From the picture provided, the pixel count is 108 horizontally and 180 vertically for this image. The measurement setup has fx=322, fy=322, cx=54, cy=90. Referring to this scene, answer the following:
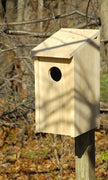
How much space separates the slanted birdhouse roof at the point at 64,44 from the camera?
270cm

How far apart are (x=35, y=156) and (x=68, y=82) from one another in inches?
145

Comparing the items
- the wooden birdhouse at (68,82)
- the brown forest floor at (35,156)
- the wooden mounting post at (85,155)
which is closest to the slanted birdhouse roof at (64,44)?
the wooden birdhouse at (68,82)

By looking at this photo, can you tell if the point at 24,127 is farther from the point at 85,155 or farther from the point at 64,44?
the point at 64,44

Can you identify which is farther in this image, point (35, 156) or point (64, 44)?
point (35, 156)

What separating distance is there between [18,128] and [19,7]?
8.18 feet

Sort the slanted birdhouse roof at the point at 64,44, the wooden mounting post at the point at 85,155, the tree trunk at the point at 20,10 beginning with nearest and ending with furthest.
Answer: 1. the slanted birdhouse roof at the point at 64,44
2. the wooden mounting post at the point at 85,155
3. the tree trunk at the point at 20,10

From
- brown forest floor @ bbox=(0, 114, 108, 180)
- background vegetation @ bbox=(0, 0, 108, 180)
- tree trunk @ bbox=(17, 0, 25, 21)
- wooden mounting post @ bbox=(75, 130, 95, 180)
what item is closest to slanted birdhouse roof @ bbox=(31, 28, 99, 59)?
wooden mounting post @ bbox=(75, 130, 95, 180)

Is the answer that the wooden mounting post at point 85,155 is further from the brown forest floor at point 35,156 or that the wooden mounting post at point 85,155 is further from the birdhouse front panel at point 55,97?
the brown forest floor at point 35,156

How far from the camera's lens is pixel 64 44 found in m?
2.82

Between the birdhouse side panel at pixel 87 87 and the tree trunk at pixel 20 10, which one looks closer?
the birdhouse side panel at pixel 87 87

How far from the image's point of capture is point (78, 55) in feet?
8.93

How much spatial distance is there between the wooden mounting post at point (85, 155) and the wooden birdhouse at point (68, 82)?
0.12 metres

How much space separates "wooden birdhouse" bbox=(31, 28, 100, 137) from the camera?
108 inches

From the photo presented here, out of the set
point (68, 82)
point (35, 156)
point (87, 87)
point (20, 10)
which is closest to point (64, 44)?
point (68, 82)
